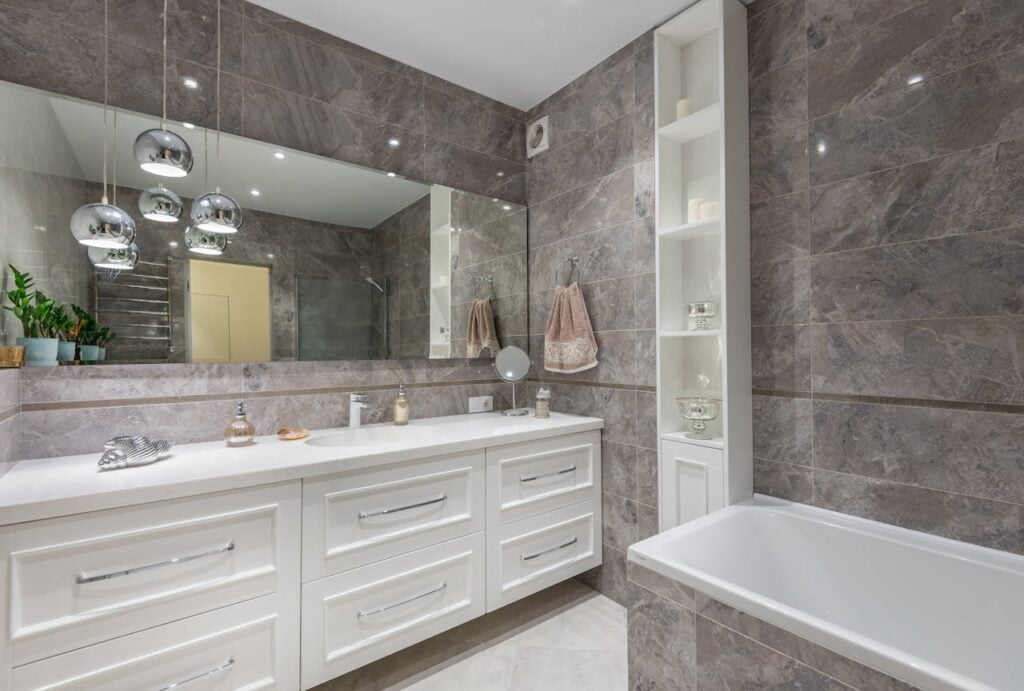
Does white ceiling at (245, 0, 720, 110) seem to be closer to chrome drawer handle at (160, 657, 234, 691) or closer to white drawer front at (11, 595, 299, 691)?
white drawer front at (11, 595, 299, 691)

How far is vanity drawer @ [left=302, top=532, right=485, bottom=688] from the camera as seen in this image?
1.46 m

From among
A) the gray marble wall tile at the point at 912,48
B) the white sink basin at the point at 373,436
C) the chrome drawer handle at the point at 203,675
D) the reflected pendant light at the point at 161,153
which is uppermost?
the gray marble wall tile at the point at 912,48

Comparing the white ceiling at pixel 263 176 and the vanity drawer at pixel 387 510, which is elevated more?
the white ceiling at pixel 263 176

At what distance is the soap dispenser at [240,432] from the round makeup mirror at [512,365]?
1281mm

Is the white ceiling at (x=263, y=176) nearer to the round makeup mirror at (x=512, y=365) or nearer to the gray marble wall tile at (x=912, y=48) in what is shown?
the round makeup mirror at (x=512, y=365)

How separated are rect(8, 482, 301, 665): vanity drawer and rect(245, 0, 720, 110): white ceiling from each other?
1.98 metres

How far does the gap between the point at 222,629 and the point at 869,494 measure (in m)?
2.12

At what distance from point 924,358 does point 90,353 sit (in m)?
2.82

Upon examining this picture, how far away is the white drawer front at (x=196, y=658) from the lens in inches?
44.0

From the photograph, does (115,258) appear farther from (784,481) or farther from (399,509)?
(784,481)

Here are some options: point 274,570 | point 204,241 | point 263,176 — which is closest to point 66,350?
point 204,241

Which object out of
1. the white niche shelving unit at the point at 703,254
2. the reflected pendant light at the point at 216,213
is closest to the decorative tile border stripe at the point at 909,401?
Answer: the white niche shelving unit at the point at 703,254

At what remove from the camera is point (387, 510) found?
1.60 meters

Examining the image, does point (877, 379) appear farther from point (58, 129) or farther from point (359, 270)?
point (58, 129)
